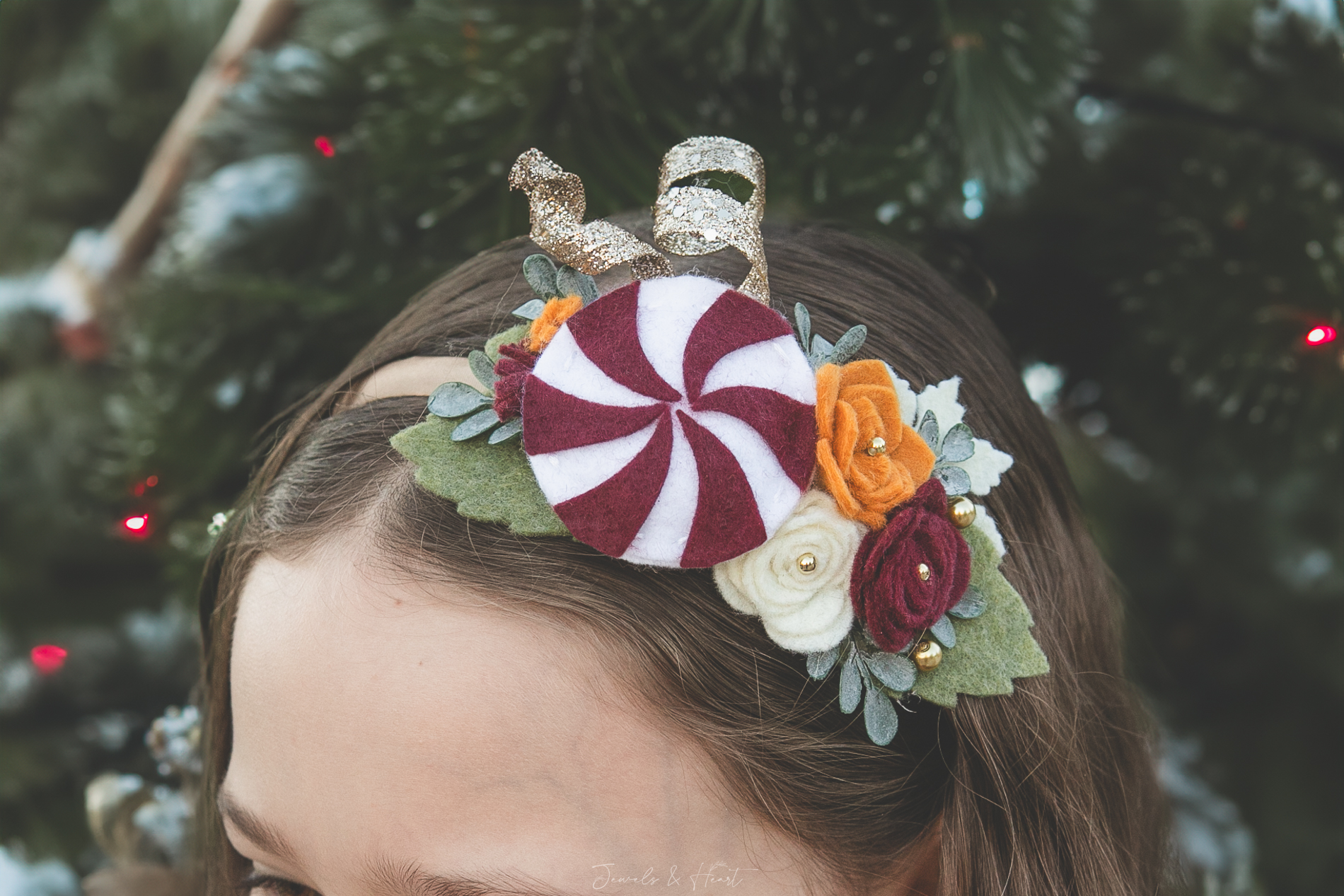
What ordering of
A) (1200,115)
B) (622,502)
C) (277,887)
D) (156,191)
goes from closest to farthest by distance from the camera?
(622,502) < (277,887) < (1200,115) < (156,191)

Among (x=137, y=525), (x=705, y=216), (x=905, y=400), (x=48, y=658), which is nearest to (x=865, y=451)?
(x=905, y=400)

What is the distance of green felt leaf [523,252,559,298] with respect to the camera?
22.4 inches

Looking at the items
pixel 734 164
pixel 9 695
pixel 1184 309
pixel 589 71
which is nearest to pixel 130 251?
pixel 9 695

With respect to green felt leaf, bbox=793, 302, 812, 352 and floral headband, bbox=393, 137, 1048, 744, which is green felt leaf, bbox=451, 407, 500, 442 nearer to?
floral headband, bbox=393, 137, 1048, 744

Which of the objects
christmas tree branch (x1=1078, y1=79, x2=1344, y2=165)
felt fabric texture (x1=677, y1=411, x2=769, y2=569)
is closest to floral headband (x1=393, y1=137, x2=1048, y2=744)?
felt fabric texture (x1=677, y1=411, x2=769, y2=569)

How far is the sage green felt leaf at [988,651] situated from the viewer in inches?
20.9

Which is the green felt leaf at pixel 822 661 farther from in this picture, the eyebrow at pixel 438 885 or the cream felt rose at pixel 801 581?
the eyebrow at pixel 438 885

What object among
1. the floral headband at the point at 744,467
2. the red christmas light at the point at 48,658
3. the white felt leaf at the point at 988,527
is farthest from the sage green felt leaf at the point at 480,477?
the red christmas light at the point at 48,658

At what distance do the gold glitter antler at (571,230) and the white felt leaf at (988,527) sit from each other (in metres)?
0.21

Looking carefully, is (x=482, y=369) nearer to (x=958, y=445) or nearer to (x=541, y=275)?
(x=541, y=275)

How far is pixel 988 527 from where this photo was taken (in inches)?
21.6

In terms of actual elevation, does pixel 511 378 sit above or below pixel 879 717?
above

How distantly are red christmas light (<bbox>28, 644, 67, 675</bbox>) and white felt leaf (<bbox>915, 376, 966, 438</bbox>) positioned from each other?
2.93 ft

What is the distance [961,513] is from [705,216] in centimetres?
21
